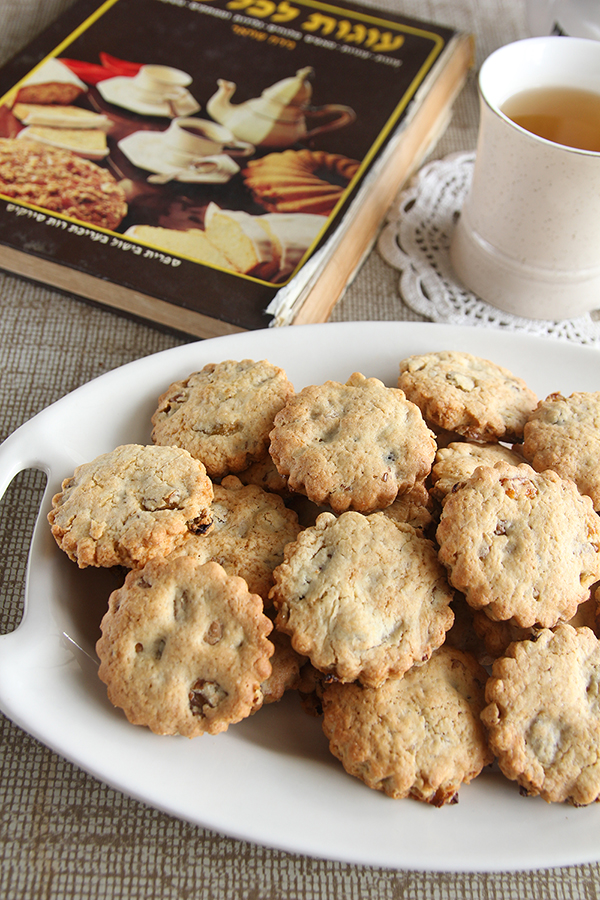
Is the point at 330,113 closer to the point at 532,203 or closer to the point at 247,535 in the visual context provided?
the point at 532,203

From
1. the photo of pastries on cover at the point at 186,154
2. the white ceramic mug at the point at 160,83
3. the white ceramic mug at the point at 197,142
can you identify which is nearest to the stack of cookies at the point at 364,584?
the photo of pastries on cover at the point at 186,154

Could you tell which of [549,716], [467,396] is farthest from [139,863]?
[467,396]

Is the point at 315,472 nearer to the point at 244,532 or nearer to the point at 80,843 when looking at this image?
the point at 244,532

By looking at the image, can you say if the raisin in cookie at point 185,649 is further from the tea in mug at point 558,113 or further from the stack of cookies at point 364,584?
the tea in mug at point 558,113

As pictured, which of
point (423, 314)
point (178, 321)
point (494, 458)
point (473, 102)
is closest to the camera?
point (494, 458)

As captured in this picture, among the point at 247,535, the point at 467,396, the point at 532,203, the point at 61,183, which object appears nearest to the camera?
the point at 247,535

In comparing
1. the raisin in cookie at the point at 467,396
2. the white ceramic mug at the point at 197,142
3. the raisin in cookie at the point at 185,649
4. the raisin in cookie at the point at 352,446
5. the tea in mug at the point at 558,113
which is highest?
the tea in mug at the point at 558,113

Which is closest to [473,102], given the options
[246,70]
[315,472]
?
[246,70]
